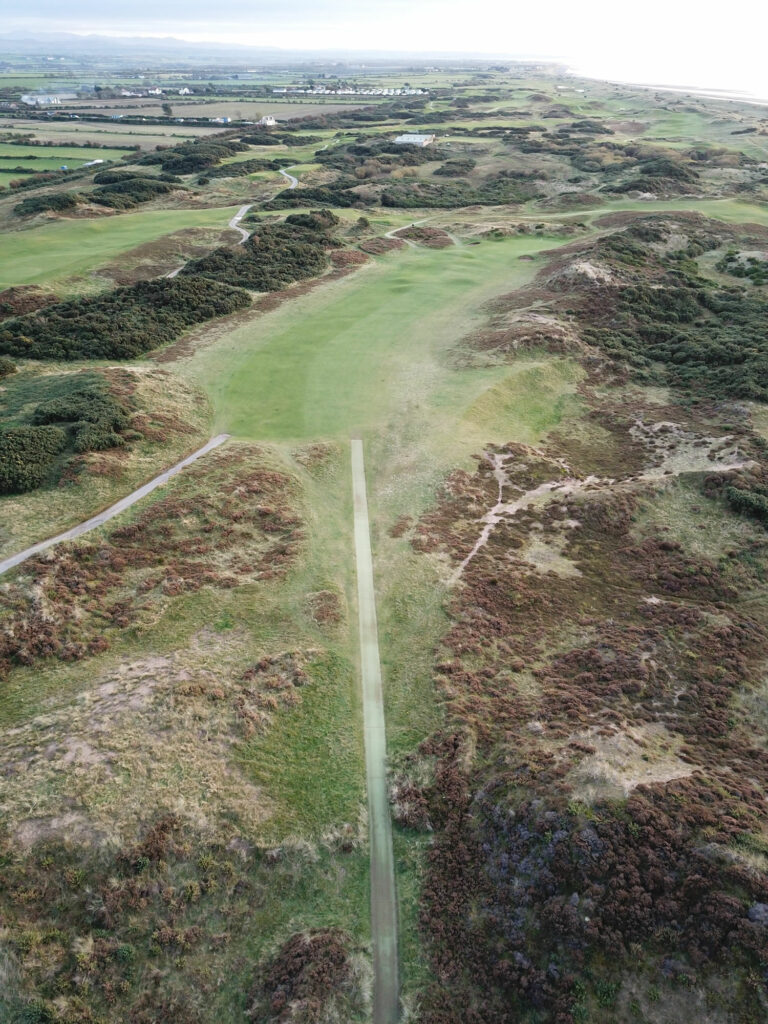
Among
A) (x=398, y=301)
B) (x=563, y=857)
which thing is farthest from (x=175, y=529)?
(x=398, y=301)

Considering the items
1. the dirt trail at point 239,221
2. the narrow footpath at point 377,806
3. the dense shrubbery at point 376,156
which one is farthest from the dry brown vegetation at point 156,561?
the dense shrubbery at point 376,156

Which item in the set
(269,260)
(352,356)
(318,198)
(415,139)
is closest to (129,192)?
(318,198)

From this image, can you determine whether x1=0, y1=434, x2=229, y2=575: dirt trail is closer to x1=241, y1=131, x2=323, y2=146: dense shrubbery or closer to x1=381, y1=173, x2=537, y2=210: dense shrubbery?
x1=381, y1=173, x2=537, y2=210: dense shrubbery

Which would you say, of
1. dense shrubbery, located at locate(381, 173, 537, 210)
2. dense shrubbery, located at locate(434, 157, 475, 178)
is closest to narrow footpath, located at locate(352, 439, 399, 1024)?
dense shrubbery, located at locate(381, 173, 537, 210)

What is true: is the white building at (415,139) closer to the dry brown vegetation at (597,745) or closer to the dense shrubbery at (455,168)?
the dense shrubbery at (455,168)

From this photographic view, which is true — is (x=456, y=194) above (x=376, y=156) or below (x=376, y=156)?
below

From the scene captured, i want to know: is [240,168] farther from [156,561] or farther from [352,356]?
[156,561]
